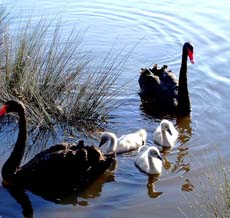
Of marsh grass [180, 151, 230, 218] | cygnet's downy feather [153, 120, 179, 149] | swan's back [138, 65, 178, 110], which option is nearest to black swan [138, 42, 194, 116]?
swan's back [138, 65, 178, 110]

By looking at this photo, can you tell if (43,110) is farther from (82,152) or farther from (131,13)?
(131,13)

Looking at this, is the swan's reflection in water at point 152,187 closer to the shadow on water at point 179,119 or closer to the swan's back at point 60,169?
the swan's back at point 60,169

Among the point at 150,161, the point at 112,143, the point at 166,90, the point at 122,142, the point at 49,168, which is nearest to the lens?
the point at 49,168

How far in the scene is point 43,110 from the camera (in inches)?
260

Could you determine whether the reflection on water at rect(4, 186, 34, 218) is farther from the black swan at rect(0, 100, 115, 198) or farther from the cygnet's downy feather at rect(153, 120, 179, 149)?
the cygnet's downy feather at rect(153, 120, 179, 149)

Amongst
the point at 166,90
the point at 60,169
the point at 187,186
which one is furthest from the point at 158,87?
the point at 60,169

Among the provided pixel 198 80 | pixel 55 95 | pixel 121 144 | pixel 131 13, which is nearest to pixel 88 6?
pixel 131 13

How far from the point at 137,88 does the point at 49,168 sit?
341 centimetres

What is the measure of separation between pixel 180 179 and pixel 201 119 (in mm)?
1690

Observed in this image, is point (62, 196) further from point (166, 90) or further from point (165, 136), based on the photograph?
point (166, 90)

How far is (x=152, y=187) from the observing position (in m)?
5.63

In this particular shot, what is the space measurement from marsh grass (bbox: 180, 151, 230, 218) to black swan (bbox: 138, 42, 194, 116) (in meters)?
1.58

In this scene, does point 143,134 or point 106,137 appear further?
point 143,134

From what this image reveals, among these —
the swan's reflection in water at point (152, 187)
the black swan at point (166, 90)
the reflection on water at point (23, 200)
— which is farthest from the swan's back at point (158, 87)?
the reflection on water at point (23, 200)
